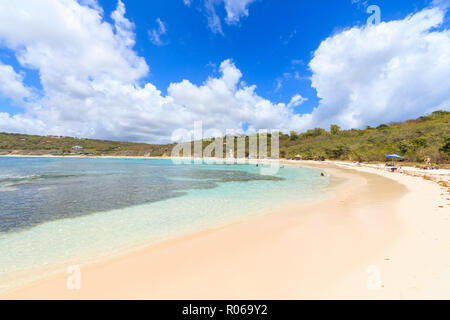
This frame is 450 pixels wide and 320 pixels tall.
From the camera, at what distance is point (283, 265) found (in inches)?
149

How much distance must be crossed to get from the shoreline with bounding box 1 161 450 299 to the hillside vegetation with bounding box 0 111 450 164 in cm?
2972

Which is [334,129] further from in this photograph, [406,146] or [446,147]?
[446,147]

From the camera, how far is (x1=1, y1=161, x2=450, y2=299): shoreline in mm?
3027

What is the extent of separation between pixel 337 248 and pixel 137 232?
20.0 feet

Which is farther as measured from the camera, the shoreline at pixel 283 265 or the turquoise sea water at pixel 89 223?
the turquoise sea water at pixel 89 223

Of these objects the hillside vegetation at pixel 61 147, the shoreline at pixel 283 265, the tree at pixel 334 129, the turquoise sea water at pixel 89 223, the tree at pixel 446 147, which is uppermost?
the tree at pixel 334 129

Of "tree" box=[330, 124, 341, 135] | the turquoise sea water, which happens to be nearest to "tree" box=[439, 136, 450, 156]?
the turquoise sea water

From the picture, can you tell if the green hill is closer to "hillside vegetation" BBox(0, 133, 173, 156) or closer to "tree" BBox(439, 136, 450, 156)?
"tree" BBox(439, 136, 450, 156)

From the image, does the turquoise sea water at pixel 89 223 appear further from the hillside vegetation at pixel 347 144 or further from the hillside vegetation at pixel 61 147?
the hillside vegetation at pixel 61 147

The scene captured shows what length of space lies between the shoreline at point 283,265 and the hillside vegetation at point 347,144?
29718 millimetres

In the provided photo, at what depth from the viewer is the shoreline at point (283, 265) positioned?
3.03m

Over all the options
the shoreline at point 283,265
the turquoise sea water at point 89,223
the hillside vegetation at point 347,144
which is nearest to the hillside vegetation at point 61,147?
the hillside vegetation at point 347,144
